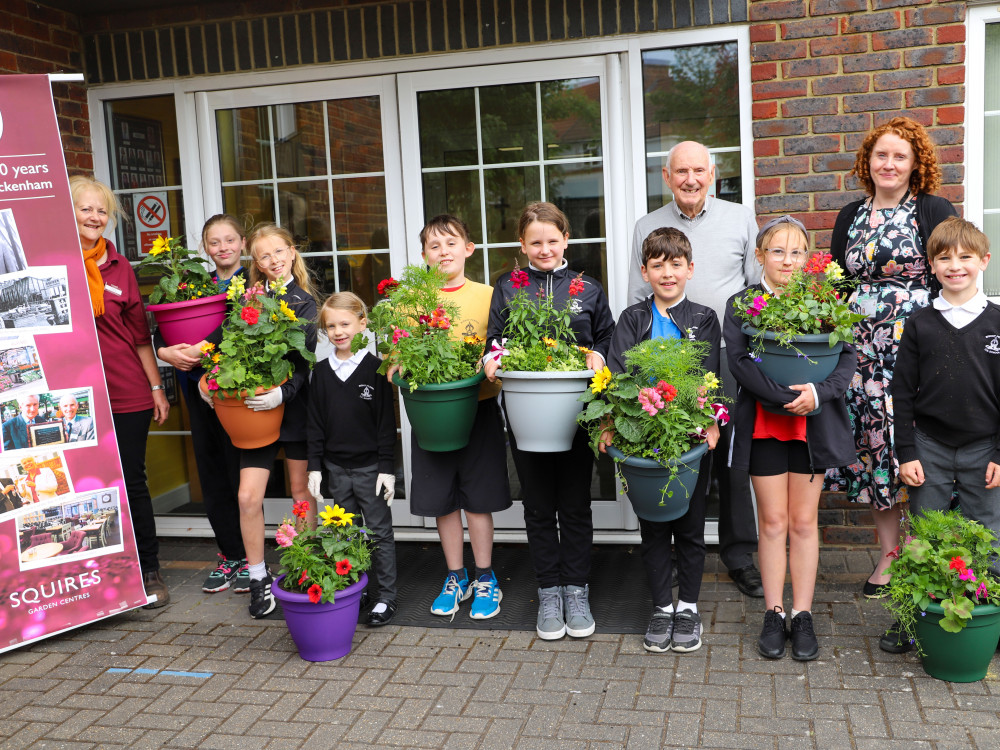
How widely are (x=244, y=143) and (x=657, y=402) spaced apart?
10.0 feet

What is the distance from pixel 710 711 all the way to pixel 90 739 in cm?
209

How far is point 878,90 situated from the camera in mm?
4141

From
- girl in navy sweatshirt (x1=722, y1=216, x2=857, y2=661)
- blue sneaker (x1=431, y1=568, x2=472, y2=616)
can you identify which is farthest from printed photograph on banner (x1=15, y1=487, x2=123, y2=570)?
girl in navy sweatshirt (x1=722, y1=216, x2=857, y2=661)

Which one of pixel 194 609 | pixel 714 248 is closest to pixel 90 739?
pixel 194 609

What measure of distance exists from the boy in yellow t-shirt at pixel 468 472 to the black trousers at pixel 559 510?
20 centimetres

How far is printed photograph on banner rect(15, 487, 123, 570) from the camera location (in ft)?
12.3

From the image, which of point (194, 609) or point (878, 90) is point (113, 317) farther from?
point (878, 90)

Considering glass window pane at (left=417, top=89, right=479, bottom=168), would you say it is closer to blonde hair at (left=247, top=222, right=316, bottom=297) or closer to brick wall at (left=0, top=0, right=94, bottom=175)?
blonde hair at (left=247, top=222, right=316, bottom=297)

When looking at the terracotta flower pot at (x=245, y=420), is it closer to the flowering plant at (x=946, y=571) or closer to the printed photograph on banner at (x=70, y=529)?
the printed photograph on banner at (x=70, y=529)

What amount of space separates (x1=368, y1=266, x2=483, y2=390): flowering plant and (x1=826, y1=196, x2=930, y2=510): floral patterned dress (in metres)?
1.58

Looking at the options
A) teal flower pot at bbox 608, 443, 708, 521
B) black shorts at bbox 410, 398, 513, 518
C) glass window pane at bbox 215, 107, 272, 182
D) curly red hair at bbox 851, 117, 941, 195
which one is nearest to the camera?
teal flower pot at bbox 608, 443, 708, 521

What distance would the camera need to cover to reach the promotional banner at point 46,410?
369 cm

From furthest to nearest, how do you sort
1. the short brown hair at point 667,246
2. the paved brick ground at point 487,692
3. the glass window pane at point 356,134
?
1. the glass window pane at point 356,134
2. the short brown hair at point 667,246
3. the paved brick ground at point 487,692

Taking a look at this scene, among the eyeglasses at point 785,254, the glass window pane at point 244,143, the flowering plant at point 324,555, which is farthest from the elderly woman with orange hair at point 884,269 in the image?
the glass window pane at point 244,143
